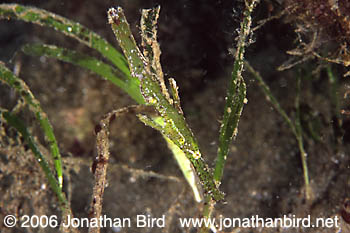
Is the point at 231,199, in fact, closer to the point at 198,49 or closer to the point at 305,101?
the point at 305,101

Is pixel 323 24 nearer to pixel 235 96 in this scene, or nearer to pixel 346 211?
pixel 235 96

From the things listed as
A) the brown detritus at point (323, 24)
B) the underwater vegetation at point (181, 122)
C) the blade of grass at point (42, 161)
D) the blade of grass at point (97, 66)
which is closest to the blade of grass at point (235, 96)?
the underwater vegetation at point (181, 122)

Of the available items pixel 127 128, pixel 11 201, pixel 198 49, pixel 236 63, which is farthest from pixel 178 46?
pixel 11 201

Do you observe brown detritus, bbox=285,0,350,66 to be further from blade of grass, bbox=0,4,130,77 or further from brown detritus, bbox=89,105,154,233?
brown detritus, bbox=89,105,154,233

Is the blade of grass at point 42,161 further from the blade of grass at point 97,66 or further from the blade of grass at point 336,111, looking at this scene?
the blade of grass at point 336,111

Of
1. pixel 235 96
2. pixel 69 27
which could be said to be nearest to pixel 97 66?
pixel 69 27
